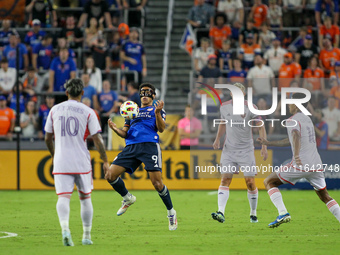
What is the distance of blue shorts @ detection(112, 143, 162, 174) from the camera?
10.6m

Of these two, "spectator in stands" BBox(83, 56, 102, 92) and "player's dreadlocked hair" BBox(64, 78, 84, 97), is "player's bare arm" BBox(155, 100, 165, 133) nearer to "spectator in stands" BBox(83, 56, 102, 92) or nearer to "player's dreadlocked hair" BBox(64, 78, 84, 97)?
"player's dreadlocked hair" BBox(64, 78, 84, 97)

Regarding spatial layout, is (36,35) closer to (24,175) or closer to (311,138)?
(24,175)

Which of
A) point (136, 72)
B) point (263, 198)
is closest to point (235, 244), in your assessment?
point (263, 198)

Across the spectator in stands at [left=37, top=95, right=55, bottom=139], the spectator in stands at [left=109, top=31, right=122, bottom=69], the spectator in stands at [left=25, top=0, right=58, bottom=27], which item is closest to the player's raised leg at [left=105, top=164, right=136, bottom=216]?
the spectator in stands at [left=37, top=95, right=55, bottom=139]

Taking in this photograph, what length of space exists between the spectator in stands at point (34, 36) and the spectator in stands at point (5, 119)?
124 inches

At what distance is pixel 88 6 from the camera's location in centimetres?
2286

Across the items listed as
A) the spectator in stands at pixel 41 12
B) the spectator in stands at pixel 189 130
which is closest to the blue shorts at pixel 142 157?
the spectator in stands at pixel 189 130

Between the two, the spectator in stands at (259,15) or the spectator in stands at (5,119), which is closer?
the spectator in stands at (5,119)

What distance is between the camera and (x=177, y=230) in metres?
10.5

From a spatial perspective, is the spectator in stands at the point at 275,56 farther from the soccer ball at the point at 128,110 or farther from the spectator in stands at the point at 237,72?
the soccer ball at the point at 128,110

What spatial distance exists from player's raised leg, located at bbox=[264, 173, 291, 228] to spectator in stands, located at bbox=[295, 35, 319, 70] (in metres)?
11.0

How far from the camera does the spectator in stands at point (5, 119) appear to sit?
19.7m

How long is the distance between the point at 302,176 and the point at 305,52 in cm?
1151

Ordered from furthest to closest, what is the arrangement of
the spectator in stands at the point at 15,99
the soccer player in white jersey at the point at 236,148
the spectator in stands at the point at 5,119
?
the spectator in stands at the point at 15,99, the spectator in stands at the point at 5,119, the soccer player in white jersey at the point at 236,148
